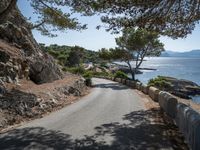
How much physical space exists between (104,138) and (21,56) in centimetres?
1455

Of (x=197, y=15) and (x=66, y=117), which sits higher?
(x=197, y=15)

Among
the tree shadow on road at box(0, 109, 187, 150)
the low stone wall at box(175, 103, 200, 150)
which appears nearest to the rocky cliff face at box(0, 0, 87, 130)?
the tree shadow on road at box(0, 109, 187, 150)

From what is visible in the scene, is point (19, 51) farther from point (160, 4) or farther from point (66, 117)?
point (160, 4)

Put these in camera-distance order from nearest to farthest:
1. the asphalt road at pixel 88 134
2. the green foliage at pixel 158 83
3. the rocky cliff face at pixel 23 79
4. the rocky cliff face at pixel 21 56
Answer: the asphalt road at pixel 88 134 < the rocky cliff face at pixel 23 79 < the rocky cliff face at pixel 21 56 < the green foliage at pixel 158 83

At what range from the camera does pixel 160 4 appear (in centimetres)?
1464

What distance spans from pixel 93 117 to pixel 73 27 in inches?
286

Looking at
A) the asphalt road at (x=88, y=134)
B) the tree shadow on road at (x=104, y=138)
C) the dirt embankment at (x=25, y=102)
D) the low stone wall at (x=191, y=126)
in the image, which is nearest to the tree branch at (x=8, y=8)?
the dirt embankment at (x=25, y=102)

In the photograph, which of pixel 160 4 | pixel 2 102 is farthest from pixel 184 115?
pixel 2 102

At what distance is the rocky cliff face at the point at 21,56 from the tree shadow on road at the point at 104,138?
939 centimetres

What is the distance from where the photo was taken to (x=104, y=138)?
1124 cm

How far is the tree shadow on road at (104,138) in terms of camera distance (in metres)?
10.1

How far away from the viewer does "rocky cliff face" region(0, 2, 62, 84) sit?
70.8 feet

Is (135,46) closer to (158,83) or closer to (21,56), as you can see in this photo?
(158,83)

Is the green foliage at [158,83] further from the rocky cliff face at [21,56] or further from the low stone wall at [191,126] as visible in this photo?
the low stone wall at [191,126]
